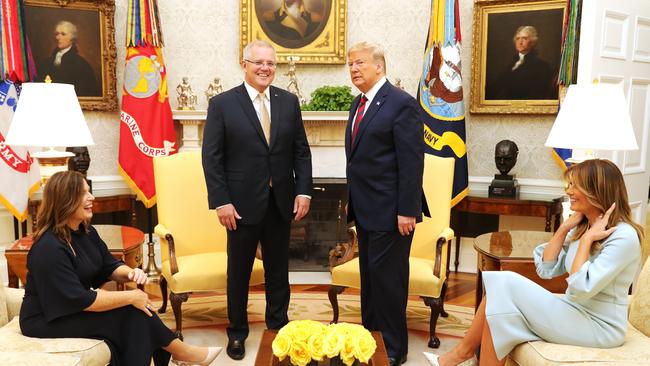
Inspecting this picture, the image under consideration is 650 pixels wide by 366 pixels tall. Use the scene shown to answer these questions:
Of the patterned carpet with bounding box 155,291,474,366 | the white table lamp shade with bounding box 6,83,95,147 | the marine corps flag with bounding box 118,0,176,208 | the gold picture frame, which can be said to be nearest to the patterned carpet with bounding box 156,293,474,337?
the patterned carpet with bounding box 155,291,474,366

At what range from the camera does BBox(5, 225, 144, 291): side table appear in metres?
3.38

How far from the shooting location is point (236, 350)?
3.58 metres

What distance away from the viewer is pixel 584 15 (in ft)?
13.3

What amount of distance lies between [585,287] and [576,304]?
7.2 inches

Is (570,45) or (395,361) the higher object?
(570,45)

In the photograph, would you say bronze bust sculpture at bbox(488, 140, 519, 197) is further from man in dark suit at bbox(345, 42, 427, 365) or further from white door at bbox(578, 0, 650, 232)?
man in dark suit at bbox(345, 42, 427, 365)

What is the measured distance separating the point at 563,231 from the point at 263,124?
5.78 feet

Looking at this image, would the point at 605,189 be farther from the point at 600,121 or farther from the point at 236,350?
the point at 236,350

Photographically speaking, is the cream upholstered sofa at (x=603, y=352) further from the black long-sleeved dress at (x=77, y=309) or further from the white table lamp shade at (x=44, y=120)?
the white table lamp shade at (x=44, y=120)

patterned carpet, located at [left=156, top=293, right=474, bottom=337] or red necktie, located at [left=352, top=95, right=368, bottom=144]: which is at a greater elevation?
red necktie, located at [left=352, top=95, right=368, bottom=144]

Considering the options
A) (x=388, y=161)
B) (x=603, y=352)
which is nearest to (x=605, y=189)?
(x=603, y=352)

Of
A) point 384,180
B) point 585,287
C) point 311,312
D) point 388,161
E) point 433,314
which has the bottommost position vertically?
point 311,312

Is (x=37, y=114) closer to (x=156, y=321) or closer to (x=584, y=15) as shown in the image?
(x=156, y=321)

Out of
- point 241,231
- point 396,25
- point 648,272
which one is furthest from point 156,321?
point 396,25
